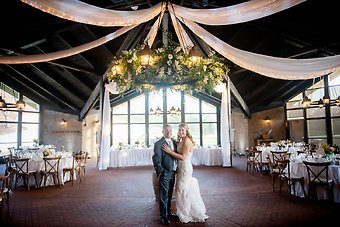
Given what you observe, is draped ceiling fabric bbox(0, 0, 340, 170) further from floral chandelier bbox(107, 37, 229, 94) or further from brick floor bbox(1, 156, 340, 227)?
brick floor bbox(1, 156, 340, 227)

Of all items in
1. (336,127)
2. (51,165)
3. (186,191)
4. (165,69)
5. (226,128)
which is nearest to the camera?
(186,191)

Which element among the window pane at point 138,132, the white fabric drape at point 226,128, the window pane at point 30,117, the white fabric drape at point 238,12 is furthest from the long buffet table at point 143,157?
the white fabric drape at point 238,12

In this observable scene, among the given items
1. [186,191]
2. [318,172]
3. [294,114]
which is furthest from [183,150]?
[294,114]

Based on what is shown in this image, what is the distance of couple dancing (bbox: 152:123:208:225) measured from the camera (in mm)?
3931

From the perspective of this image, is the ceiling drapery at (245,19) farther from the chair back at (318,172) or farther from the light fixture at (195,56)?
the chair back at (318,172)

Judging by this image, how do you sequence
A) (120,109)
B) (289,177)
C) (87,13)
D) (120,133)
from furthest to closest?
(120,109) < (120,133) < (289,177) < (87,13)

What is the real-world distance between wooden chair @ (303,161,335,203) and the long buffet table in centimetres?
557

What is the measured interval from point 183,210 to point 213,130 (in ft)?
36.6

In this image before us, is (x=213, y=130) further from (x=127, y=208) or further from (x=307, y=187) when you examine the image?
(x=127, y=208)

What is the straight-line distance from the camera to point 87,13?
10.8ft

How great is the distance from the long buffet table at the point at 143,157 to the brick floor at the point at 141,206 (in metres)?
3.50

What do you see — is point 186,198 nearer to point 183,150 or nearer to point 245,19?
point 183,150

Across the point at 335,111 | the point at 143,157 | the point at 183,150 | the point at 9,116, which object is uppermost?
the point at 335,111

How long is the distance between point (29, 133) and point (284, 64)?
1235 centimetres
